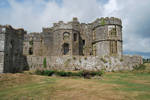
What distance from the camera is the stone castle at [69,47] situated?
22.1m

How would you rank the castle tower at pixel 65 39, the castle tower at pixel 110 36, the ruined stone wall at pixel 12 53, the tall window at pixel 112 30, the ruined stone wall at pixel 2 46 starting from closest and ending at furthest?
the ruined stone wall at pixel 2 46, the ruined stone wall at pixel 12 53, the castle tower at pixel 110 36, the tall window at pixel 112 30, the castle tower at pixel 65 39

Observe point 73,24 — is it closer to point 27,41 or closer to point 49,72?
point 27,41

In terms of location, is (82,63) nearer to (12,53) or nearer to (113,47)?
(113,47)

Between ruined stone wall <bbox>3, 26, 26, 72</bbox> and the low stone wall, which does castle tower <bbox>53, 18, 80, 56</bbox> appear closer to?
the low stone wall

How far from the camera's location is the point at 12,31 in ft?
70.6

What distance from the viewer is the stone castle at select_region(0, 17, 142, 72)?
72.4ft

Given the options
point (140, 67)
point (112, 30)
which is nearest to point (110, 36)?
point (112, 30)

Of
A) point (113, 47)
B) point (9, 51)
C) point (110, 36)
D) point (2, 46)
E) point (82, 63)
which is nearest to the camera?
point (2, 46)

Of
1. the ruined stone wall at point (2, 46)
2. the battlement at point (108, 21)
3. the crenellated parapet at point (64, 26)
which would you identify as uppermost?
the battlement at point (108, 21)

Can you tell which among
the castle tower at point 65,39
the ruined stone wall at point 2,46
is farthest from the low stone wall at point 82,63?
the ruined stone wall at point 2,46

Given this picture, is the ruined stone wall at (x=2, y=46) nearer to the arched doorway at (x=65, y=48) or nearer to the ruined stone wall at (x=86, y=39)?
the arched doorway at (x=65, y=48)

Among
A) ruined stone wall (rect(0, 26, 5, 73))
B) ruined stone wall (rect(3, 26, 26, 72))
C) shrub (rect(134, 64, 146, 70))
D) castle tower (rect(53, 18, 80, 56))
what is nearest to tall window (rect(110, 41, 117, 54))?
shrub (rect(134, 64, 146, 70))

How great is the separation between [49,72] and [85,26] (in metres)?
17.4

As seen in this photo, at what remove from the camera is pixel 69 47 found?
95.7ft
